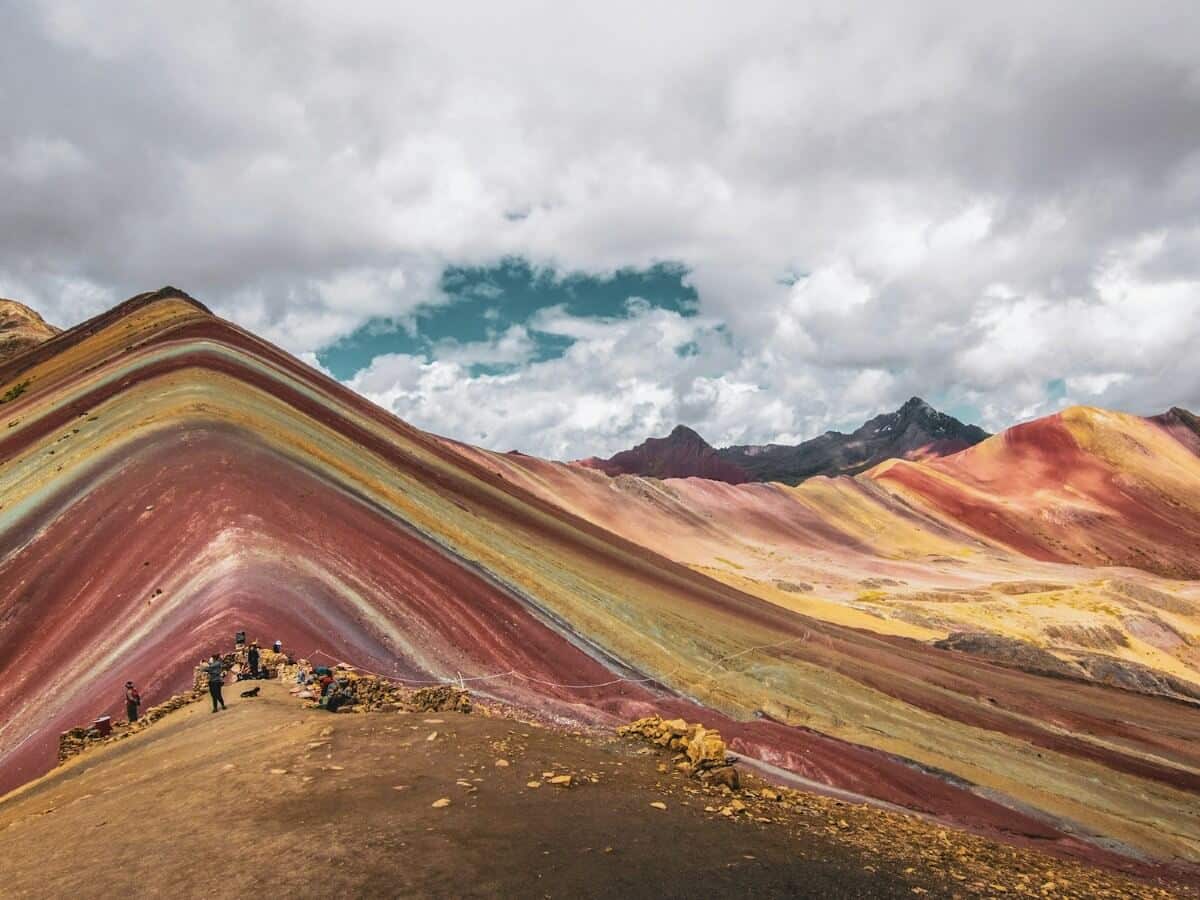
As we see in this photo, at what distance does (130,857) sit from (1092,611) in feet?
318

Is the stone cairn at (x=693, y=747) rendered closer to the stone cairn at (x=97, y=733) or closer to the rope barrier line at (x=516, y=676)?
the rope barrier line at (x=516, y=676)

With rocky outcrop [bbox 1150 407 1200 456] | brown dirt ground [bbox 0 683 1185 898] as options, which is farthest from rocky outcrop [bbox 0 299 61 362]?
rocky outcrop [bbox 1150 407 1200 456]

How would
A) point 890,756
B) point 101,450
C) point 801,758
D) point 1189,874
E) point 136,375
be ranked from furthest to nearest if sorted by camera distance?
point 136,375 < point 101,450 < point 890,756 < point 801,758 < point 1189,874

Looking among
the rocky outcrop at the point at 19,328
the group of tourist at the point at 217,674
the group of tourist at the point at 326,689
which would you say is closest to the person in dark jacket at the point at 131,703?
the group of tourist at the point at 217,674

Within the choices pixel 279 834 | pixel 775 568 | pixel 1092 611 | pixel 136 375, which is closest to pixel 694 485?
pixel 775 568

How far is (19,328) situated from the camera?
457ft

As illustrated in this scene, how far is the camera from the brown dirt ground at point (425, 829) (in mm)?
9516

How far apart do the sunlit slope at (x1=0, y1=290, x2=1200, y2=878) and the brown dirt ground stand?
7033 millimetres

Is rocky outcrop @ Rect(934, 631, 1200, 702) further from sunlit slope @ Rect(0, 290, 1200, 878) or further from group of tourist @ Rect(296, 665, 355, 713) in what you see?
group of tourist @ Rect(296, 665, 355, 713)

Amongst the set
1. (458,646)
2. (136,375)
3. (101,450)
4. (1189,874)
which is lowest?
(1189,874)

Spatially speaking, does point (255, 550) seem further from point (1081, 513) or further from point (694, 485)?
point (1081, 513)

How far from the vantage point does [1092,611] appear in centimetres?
8175

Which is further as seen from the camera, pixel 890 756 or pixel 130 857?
pixel 890 756

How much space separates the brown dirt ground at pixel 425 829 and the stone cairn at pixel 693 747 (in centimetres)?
50
